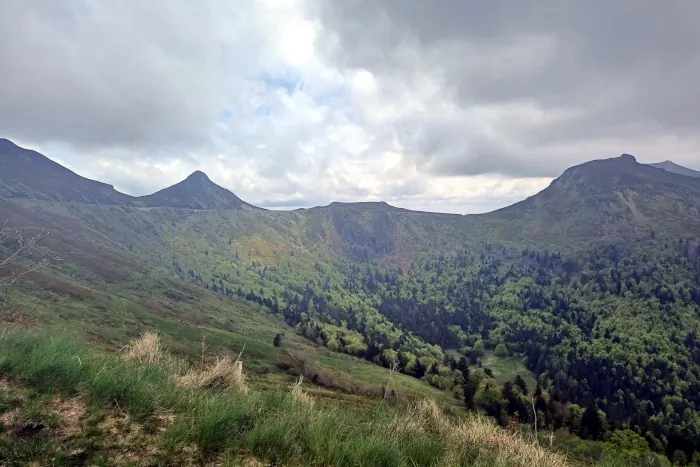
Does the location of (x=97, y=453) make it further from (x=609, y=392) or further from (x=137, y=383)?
(x=609, y=392)

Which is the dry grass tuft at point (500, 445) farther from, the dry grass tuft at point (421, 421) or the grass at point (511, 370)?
the grass at point (511, 370)

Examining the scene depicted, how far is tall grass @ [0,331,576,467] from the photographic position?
703 centimetres

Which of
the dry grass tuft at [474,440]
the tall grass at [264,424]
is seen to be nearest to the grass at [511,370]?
the dry grass tuft at [474,440]

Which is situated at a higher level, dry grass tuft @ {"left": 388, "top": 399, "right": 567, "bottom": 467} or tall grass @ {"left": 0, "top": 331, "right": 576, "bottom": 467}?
tall grass @ {"left": 0, "top": 331, "right": 576, "bottom": 467}

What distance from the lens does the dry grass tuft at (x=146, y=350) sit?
1239cm

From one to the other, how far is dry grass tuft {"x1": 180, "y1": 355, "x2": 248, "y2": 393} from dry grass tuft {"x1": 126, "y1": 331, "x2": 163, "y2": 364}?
1.61 metres

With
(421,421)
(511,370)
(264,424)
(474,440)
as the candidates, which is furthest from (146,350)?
(511,370)

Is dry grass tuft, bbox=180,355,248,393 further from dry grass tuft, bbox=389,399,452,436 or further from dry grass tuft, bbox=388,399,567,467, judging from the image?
dry grass tuft, bbox=388,399,567,467

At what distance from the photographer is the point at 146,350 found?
1302 cm

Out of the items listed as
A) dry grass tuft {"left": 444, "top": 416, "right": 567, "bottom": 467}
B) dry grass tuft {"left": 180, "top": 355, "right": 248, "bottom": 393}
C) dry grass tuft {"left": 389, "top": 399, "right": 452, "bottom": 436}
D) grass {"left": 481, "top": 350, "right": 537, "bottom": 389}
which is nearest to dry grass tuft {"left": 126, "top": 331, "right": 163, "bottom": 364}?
dry grass tuft {"left": 180, "top": 355, "right": 248, "bottom": 393}

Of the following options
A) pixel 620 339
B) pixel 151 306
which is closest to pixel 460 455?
→ pixel 151 306

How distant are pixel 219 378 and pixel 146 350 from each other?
3144 millimetres

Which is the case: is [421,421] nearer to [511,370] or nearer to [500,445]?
[500,445]

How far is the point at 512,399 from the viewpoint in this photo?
347 ft
